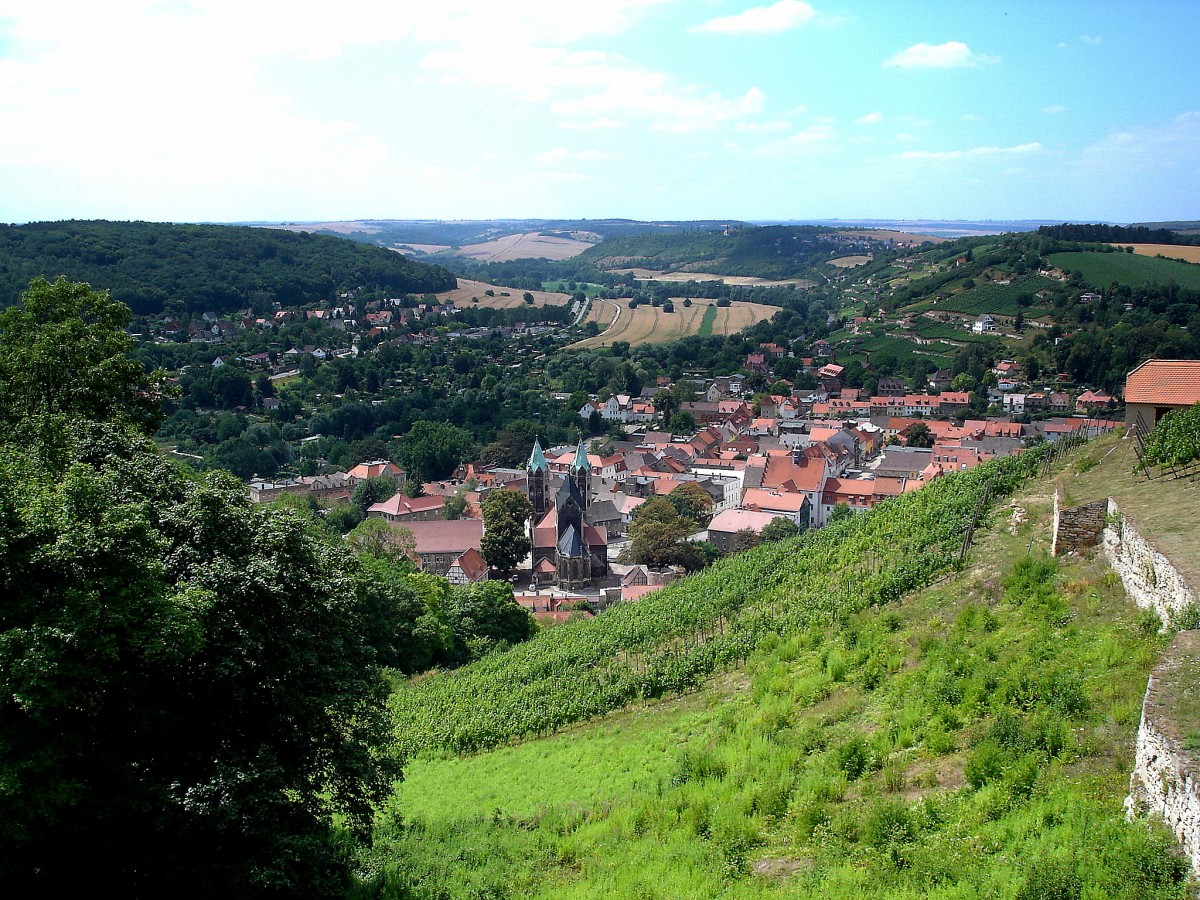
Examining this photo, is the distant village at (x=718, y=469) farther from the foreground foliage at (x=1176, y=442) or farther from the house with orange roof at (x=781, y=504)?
the foreground foliage at (x=1176, y=442)

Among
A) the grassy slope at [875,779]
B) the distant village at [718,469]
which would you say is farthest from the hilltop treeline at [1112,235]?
the grassy slope at [875,779]

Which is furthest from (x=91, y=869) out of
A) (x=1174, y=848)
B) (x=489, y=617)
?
(x=489, y=617)

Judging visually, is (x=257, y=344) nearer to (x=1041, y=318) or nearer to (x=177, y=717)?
(x=1041, y=318)

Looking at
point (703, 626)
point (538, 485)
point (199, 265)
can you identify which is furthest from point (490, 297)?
point (703, 626)

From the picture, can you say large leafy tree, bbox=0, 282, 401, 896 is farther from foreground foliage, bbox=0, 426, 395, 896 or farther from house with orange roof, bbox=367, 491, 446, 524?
house with orange roof, bbox=367, 491, 446, 524

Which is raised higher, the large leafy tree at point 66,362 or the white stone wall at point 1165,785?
the large leafy tree at point 66,362
